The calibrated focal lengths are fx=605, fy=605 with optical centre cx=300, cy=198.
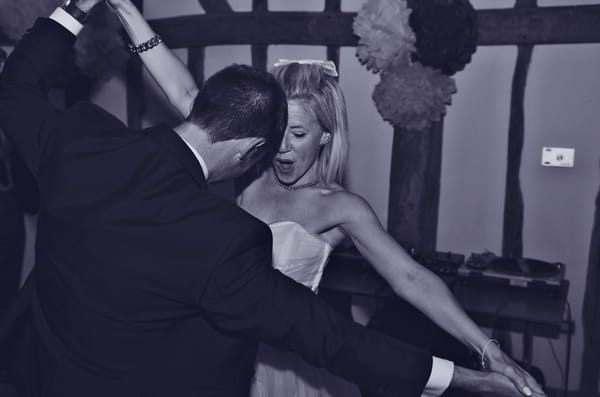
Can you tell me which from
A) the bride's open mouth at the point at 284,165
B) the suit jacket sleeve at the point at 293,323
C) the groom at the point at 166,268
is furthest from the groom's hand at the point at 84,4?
the suit jacket sleeve at the point at 293,323

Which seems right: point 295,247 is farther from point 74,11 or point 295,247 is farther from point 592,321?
point 592,321

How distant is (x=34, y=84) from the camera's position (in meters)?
1.64

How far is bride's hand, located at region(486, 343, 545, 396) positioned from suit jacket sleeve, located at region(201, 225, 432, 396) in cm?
33

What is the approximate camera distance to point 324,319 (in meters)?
1.34

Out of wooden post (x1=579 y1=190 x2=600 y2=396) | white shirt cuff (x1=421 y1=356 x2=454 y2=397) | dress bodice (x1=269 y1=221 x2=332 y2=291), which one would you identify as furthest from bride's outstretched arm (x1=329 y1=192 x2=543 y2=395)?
wooden post (x1=579 y1=190 x2=600 y2=396)

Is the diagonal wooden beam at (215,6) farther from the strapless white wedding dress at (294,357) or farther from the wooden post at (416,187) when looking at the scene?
the strapless white wedding dress at (294,357)

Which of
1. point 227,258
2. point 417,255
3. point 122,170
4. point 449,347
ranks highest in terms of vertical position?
point 122,170

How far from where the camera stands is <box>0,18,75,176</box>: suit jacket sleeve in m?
1.51

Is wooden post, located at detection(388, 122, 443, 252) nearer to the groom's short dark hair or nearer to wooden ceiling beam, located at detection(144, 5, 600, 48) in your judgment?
wooden ceiling beam, located at detection(144, 5, 600, 48)

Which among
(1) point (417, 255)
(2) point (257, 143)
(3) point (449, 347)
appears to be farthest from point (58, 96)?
(2) point (257, 143)

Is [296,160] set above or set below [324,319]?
above

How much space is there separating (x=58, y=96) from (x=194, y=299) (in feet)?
14.2

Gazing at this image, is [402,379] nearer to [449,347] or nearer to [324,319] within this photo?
[324,319]

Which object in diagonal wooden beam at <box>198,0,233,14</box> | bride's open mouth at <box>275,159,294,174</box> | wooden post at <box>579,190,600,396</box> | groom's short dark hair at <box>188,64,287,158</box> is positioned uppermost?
diagonal wooden beam at <box>198,0,233,14</box>
